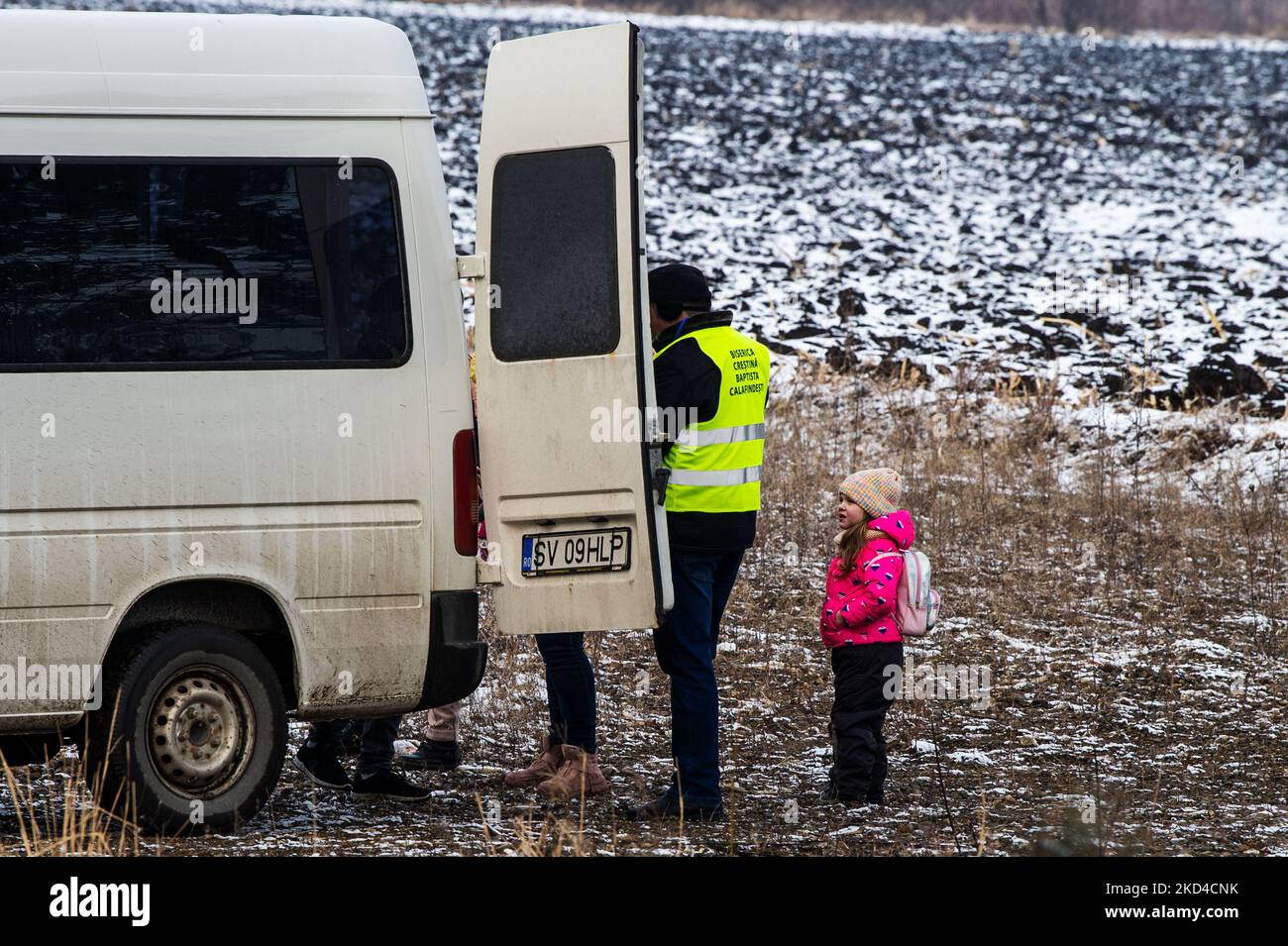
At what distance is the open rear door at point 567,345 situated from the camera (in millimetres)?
5344

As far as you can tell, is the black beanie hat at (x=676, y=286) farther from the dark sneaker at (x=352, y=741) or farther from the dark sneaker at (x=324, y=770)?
the dark sneaker at (x=352, y=741)

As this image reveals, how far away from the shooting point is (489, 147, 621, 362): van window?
5367 mm

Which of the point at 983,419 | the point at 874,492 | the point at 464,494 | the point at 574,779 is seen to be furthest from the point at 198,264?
the point at 983,419

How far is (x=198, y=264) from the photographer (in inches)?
202

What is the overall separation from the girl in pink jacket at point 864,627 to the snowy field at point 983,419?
21 centimetres

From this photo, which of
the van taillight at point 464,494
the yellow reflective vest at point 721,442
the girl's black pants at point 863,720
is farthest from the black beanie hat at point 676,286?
the girl's black pants at point 863,720

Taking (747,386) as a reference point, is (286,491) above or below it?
below

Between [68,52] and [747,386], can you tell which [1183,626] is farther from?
[68,52]

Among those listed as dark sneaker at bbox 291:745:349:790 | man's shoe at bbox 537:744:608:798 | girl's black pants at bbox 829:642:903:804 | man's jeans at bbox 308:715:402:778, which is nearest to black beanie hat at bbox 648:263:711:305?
girl's black pants at bbox 829:642:903:804

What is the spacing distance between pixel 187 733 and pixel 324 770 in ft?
3.51

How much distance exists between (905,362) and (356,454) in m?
10.2

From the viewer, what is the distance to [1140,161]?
2303 centimetres
